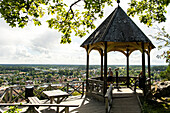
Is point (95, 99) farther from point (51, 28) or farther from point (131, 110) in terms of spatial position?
point (51, 28)

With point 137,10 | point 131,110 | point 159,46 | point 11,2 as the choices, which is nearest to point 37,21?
point 11,2

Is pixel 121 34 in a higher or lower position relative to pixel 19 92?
higher

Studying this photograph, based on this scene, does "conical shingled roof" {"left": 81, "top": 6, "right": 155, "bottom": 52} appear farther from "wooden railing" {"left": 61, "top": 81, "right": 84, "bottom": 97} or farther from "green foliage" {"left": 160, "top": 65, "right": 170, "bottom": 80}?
"green foliage" {"left": 160, "top": 65, "right": 170, "bottom": 80}

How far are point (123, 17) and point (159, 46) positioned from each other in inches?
185

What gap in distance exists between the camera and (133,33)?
27.7 ft

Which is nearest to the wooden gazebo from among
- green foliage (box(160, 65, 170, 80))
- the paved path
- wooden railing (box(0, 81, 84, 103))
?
the paved path

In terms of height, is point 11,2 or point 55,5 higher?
point 55,5

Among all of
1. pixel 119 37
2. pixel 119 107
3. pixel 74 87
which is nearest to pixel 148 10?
pixel 119 37

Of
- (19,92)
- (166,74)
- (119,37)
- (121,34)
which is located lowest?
(19,92)

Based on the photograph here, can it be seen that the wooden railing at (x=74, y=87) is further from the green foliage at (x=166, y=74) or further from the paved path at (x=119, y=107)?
the green foliage at (x=166, y=74)

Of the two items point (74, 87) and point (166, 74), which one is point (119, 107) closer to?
point (74, 87)

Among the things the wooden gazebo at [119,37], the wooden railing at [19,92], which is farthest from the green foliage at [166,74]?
the wooden railing at [19,92]

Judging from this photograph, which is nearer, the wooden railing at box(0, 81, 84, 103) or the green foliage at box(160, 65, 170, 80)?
the wooden railing at box(0, 81, 84, 103)

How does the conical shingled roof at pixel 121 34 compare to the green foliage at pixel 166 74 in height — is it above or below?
above
